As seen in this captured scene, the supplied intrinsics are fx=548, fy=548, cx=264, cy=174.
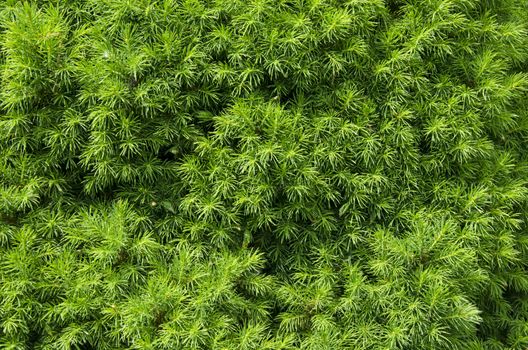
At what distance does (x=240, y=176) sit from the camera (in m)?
2.19

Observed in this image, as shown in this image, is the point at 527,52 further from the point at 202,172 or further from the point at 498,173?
the point at 202,172

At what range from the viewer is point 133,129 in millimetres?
2143

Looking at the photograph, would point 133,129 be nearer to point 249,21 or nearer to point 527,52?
point 249,21

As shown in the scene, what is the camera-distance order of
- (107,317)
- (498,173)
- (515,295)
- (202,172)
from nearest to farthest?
1. (107,317)
2. (202,172)
3. (498,173)
4. (515,295)

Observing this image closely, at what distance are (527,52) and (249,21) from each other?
1573 mm

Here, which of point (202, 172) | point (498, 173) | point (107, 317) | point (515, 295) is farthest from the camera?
point (515, 295)

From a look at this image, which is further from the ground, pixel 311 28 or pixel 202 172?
pixel 311 28

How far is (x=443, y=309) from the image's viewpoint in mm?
2123

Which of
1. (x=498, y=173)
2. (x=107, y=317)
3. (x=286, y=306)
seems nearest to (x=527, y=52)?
(x=498, y=173)

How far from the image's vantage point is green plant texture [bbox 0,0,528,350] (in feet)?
6.84

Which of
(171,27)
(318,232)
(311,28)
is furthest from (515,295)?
(171,27)

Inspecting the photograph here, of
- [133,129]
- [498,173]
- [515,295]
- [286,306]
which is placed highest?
[133,129]

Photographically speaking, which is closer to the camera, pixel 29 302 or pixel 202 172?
pixel 29 302

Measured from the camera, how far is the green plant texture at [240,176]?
2084 mm
